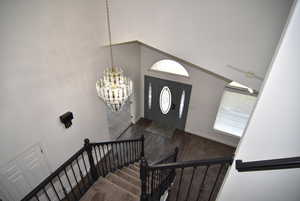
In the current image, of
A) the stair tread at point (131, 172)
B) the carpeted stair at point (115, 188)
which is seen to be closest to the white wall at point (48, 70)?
the carpeted stair at point (115, 188)

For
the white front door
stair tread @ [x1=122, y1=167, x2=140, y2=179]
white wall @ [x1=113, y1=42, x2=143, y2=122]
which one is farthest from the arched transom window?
the white front door

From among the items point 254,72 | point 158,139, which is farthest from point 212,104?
point 254,72

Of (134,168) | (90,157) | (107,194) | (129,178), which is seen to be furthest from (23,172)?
(134,168)

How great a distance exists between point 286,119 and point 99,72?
3.29 metres

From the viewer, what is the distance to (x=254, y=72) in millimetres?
2230

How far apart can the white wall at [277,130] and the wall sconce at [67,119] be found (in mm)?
2776

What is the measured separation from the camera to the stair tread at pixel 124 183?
3.06m

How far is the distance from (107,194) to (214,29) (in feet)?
10.8

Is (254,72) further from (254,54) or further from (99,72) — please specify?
(99,72)

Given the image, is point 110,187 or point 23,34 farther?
point 110,187

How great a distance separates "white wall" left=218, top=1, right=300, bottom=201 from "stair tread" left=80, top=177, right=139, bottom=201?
203 centimetres

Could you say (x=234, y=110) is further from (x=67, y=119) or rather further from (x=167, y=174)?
(x=67, y=119)

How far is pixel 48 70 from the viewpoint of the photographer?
7.89ft

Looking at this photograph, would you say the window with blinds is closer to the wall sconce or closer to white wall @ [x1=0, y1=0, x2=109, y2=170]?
white wall @ [x1=0, y1=0, x2=109, y2=170]
